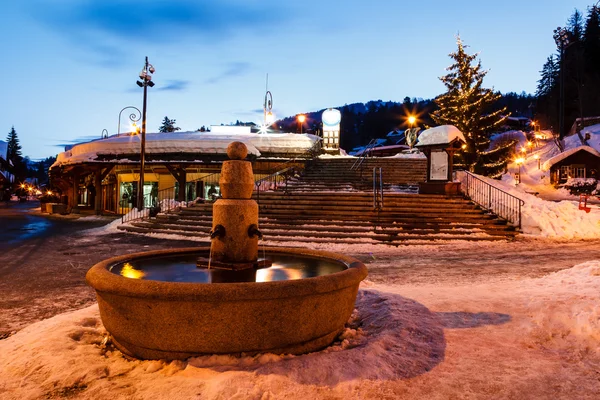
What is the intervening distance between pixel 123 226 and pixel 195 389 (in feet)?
58.5

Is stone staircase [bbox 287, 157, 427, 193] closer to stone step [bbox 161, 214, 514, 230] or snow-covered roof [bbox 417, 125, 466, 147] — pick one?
snow-covered roof [bbox 417, 125, 466, 147]

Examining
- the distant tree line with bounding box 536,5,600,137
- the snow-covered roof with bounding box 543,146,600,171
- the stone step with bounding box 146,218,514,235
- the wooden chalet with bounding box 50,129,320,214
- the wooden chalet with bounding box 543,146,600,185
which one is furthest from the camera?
the distant tree line with bounding box 536,5,600,137

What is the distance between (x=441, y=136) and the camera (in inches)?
743

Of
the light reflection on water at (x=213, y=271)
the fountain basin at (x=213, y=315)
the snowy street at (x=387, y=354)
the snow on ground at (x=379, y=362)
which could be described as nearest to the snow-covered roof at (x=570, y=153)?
the snowy street at (x=387, y=354)

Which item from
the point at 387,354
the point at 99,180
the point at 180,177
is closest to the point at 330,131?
the point at 180,177

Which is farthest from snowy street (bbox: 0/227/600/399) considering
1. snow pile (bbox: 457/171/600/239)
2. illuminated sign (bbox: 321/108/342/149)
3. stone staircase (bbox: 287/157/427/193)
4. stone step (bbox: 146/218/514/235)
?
illuminated sign (bbox: 321/108/342/149)

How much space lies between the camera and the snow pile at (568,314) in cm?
441

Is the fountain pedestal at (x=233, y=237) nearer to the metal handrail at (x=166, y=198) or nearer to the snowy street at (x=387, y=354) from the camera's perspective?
the snowy street at (x=387, y=354)

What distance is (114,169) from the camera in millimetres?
32438

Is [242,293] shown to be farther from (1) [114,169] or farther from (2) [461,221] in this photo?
(1) [114,169]

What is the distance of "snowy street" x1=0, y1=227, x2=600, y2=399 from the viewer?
136 inches

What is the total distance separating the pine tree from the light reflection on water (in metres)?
25.6

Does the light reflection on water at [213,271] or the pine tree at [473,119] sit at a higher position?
the pine tree at [473,119]

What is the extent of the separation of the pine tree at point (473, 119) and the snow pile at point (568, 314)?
24.3 meters
